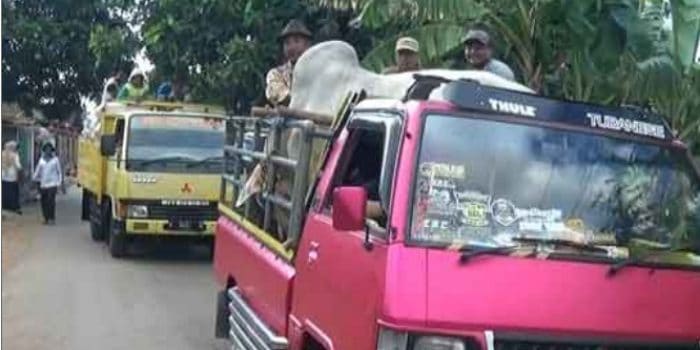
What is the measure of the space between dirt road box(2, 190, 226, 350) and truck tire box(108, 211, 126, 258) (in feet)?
0.54

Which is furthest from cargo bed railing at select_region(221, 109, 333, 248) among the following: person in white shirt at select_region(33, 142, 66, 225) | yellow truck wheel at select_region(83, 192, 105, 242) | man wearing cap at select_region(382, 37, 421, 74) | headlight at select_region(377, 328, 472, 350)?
person in white shirt at select_region(33, 142, 66, 225)

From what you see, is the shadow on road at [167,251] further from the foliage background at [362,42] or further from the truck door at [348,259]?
the truck door at [348,259]

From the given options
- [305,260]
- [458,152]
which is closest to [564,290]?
[458,152]

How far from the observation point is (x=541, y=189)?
5160 mm

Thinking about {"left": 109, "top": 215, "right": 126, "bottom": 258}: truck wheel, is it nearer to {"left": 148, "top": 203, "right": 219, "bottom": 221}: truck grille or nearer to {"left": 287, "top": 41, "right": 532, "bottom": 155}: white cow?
{"left": 148, "top": 203, "right": 219, "bottom": 221}: truck grille

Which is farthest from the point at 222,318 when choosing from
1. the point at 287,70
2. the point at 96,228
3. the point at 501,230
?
the point at 96,228

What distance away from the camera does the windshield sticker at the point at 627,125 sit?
5.44m

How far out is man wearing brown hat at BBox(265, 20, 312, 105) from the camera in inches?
360

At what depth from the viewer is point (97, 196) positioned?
65.2 feet

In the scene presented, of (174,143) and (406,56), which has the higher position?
(406,56)

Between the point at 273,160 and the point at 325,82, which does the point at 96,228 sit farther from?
the point at 325,82

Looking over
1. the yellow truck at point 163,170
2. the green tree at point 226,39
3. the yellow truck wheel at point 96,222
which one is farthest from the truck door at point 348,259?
the yellow truck wheel at point 96,222

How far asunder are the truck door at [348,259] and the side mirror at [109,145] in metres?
12.0

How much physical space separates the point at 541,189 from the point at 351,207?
2.82 feet
